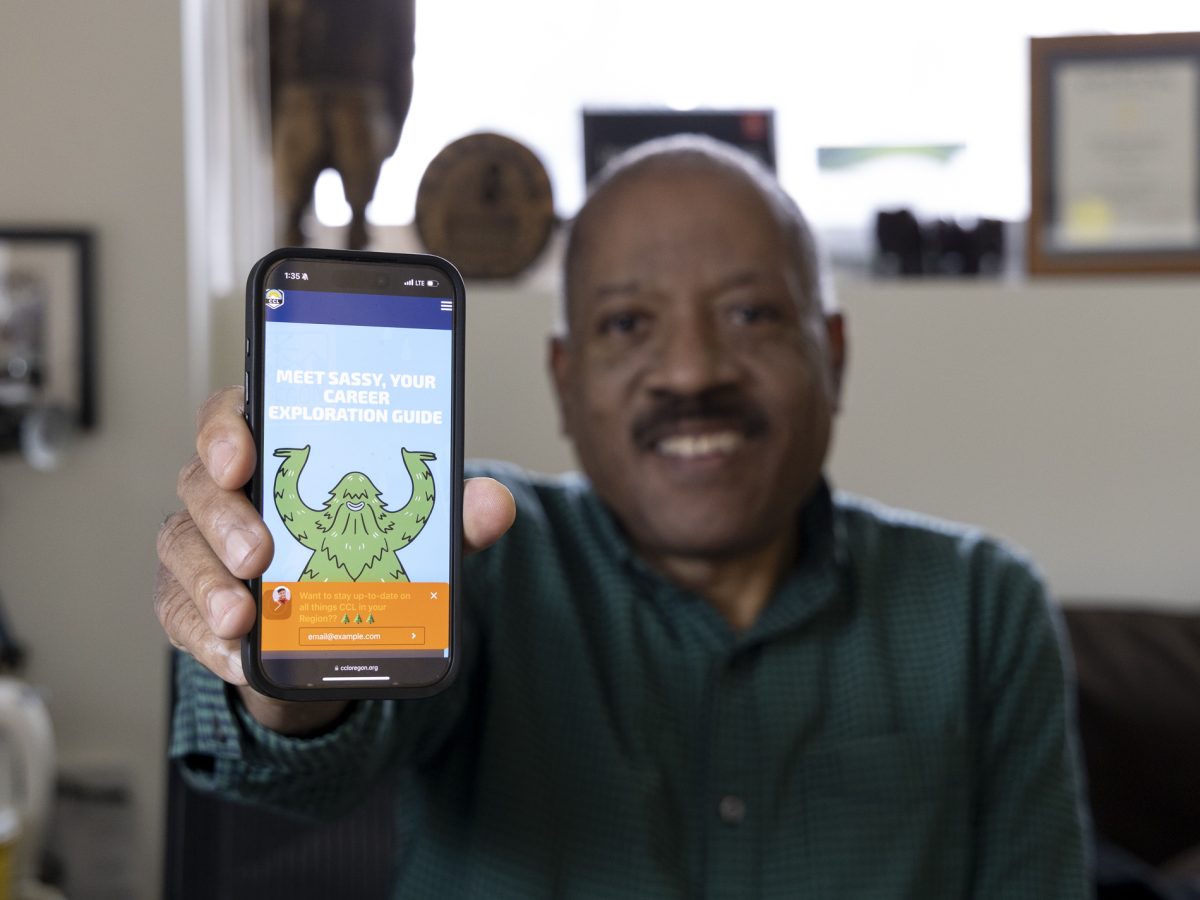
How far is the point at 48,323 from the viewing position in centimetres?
155

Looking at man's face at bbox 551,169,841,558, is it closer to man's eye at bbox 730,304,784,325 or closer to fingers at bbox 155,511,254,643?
man's eye at bbox 730,304,784,325

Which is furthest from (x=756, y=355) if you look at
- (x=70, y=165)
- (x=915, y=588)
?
(x=70, y=165)

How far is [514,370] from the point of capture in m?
1.65

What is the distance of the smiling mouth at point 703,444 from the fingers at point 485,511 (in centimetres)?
47

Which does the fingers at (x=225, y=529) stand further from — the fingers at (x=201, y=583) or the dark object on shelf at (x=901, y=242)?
the dark object on shelf at (x=901, y=242)

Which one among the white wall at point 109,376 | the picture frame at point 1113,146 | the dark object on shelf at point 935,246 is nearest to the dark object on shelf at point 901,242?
the dark object on shelf at point 935,246

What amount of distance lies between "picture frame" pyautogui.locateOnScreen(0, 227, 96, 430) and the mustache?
801mm

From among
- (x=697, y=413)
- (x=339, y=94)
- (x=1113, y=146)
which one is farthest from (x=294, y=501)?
(x=1113, y=146)

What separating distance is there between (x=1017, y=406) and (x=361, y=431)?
1.26 m

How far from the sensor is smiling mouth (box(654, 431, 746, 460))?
1062 millimetres

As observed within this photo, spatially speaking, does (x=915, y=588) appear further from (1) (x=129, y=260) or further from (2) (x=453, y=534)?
(1) (x=129, y=260)

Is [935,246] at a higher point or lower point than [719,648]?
higher

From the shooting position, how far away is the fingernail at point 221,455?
553 mm

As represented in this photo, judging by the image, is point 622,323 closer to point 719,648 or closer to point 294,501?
point 719,648
